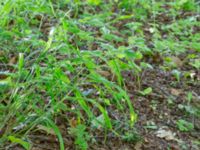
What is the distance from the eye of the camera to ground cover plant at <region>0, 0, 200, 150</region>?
1.63 meters

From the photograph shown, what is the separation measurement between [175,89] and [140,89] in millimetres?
222

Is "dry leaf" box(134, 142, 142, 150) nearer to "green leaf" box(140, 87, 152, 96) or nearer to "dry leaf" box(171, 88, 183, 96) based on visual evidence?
"green leaf" box(140, 87, 152, 96)

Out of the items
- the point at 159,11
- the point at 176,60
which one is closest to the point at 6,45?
the point at 176,60

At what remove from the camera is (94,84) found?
184cm

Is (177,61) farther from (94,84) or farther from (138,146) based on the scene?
(94,84)

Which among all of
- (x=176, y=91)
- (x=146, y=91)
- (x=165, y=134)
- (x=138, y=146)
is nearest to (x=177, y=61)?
(x=176, y=91)

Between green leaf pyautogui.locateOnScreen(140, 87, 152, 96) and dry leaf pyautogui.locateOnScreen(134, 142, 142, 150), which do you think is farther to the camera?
green leaf pyautogui.locateOnScreen(140, 87, 152, 96)

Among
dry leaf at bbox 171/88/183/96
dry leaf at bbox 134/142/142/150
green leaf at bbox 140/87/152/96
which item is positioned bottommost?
dry leaf at bbox 134/142/142/150

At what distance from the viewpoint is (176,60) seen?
2.78 m

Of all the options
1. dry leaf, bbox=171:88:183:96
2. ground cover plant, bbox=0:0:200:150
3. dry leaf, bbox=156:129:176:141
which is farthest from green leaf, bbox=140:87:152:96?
dry leaf, bbox=156:129:176:141

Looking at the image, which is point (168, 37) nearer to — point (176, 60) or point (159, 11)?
point (176, 60)

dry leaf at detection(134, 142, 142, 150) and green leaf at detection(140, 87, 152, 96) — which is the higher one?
green leaf at detection(140, 87, 152, 96)

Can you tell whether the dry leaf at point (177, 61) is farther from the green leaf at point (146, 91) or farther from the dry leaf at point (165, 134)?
the dry leaf at point (165, 134)

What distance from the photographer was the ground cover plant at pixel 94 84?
163 centimetres
